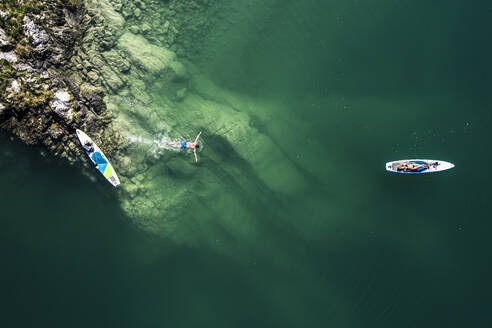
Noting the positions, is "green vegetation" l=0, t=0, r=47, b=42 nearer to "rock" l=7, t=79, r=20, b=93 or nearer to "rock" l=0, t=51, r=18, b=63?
"rock" l=0, t=51, r=18, b=63

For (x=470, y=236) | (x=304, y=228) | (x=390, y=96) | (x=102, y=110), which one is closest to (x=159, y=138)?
(x=102, y=110)

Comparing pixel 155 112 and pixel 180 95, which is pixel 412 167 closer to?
pixel 180 95

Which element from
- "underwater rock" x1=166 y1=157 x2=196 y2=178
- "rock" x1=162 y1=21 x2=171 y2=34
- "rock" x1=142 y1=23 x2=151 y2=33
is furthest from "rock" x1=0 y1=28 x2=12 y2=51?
"underwater rock" x1=166 y1=157 x2=196 y2=178

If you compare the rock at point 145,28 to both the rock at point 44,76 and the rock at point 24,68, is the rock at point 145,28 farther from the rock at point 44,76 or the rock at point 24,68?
the rock at point 24,68

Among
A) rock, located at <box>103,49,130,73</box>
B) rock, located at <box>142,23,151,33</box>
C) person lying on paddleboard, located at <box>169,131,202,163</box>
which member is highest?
rock, located at <box>142,23,151,33</box>

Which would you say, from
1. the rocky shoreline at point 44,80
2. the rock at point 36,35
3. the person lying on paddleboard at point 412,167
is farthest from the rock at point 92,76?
the person lying on paddleboard at point 412,167
